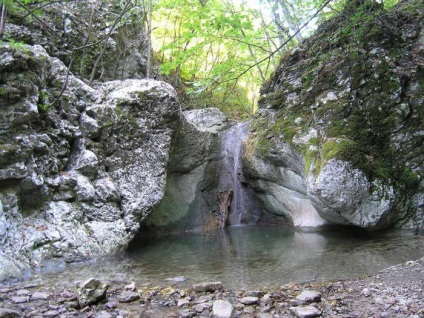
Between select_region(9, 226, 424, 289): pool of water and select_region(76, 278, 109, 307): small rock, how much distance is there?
1.22 m

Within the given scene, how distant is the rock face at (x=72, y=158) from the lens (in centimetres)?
712

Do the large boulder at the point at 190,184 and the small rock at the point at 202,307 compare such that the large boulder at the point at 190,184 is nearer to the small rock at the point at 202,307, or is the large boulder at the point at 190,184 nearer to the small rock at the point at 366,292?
the small rock at the point at 202,307

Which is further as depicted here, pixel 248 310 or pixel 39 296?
pixel 39 296

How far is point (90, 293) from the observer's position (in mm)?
4336

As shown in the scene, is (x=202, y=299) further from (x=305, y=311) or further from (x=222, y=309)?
(x=305, y=311)

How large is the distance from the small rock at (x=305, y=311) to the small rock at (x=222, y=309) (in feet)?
2.31

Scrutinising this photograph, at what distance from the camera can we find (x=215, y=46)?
69.3 feet

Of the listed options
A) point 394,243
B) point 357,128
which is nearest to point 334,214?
point 394,243

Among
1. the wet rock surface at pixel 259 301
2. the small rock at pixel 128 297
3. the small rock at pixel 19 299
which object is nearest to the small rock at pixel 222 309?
the wet rock surface at pixel 259 301

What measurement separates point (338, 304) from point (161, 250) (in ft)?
17.6

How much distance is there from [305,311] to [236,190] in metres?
8.85

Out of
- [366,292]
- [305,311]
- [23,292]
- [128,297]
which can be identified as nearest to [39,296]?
[23,292]

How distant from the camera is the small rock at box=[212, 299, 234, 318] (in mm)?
3882

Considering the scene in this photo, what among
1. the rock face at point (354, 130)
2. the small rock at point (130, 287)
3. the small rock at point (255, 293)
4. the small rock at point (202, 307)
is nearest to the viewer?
the small rock at point (202, 307)
